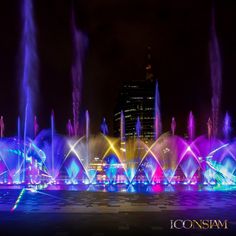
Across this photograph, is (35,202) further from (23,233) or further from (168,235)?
(168,235)

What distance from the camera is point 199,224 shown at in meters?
14.6

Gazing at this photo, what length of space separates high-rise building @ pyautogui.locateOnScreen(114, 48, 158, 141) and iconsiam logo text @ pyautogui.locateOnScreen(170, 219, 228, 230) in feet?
323

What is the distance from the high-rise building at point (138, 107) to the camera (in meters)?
116

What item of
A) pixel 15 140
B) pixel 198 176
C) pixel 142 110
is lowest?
pixel 198 176

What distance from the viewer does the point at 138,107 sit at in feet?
383

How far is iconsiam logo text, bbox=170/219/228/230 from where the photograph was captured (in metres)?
14.0

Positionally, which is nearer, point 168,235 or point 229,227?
point 168,235

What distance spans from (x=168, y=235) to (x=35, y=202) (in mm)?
10965

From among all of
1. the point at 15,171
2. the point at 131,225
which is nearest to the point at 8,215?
the point at 131,225

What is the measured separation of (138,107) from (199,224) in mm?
102243

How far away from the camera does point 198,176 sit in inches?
2061

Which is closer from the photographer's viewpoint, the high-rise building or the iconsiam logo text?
the iconsiam logo text

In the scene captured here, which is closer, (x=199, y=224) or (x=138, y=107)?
(x=199, y=224)

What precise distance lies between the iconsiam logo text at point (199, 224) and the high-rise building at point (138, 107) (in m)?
98.4
